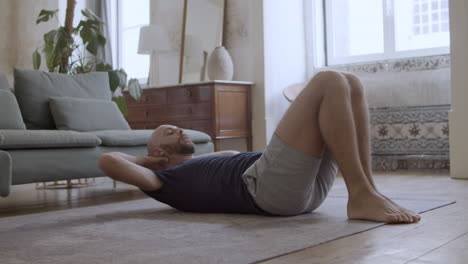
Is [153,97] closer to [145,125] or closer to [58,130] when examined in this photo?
[145,125]

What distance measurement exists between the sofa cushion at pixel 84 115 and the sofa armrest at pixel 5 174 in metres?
0.96

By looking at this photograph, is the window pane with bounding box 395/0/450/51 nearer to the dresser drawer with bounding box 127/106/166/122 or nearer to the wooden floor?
the wooden floor

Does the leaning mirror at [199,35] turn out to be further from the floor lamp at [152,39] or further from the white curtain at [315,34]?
the white curtain at [315,34]

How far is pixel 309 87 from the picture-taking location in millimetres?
2162

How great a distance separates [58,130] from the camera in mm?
3543

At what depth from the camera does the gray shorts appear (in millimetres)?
2160

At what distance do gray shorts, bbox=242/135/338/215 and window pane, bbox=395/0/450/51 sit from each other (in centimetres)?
306

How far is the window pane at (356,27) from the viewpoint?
5359 millimetres

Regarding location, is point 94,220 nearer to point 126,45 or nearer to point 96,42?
point 96,42

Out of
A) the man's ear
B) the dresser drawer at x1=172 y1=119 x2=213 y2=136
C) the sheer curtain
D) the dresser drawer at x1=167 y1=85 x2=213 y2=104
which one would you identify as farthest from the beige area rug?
the sheer curtain

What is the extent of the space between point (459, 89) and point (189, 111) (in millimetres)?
2169

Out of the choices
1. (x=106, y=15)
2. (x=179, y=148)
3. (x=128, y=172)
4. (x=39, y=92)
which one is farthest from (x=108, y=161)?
(x=106, y=15)

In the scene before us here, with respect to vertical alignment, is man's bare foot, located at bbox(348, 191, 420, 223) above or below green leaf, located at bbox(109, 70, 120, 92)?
below

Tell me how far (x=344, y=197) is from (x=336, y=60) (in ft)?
8.75
